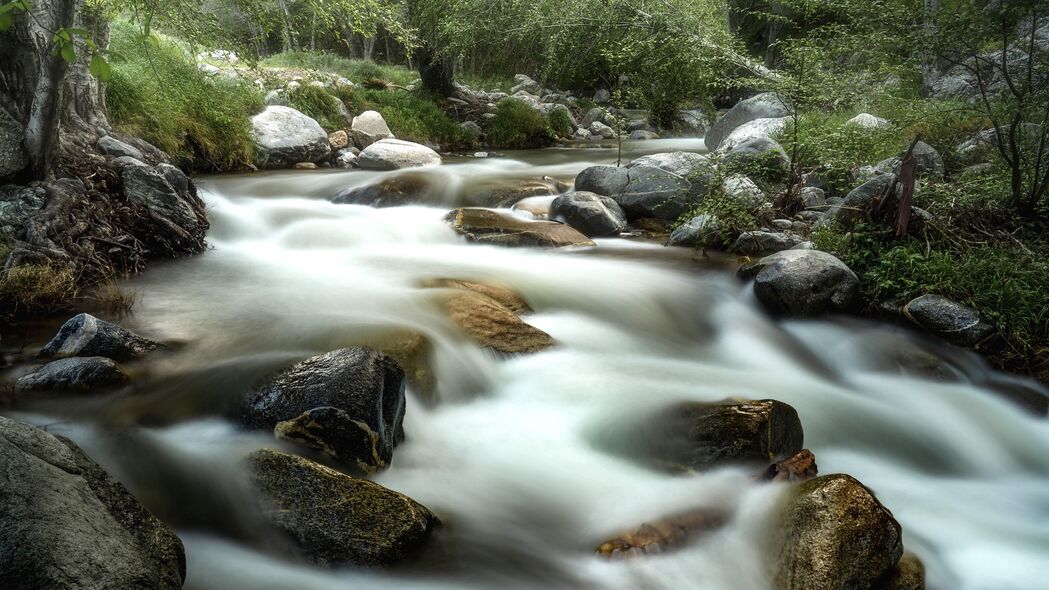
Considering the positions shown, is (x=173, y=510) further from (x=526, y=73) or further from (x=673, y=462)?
(x=526, y=73)

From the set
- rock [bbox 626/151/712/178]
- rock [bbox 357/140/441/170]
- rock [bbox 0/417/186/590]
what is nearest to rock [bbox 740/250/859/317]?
rock [bbox 626/151/712/178]

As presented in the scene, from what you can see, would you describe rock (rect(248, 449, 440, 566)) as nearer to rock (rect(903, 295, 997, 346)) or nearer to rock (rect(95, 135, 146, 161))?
rock (rect(903, 295, 997, 346))

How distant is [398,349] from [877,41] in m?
5.69

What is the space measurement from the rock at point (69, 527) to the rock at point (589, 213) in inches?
256

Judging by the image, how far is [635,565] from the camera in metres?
2.73

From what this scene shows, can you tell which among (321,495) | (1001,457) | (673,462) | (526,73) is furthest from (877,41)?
(526,73)

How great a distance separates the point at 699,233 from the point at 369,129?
9137mm

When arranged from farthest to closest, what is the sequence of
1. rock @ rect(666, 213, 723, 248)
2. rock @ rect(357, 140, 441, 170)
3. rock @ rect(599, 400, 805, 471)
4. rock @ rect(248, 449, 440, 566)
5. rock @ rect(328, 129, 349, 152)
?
1. rock @ rect(328, 129, 349, 152)
2. rock @ rect(357, 140, 441, 170)
3. rock @ rect(666, 213, 723, 248)
4. rock @ rect(599, 400, 805, 471)
5. rock @ rect(248, 449, 440, 566)

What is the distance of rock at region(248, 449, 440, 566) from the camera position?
258 cm

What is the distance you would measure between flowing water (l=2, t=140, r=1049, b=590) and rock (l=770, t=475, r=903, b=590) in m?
0.15

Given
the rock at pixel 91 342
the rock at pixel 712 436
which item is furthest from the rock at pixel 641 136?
the rock at pixel 91 342

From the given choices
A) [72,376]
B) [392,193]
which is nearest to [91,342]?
[72,376]

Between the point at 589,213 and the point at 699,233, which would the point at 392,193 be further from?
the point at 699,233

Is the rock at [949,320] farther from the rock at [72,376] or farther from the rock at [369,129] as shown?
the rock at [369,129]
